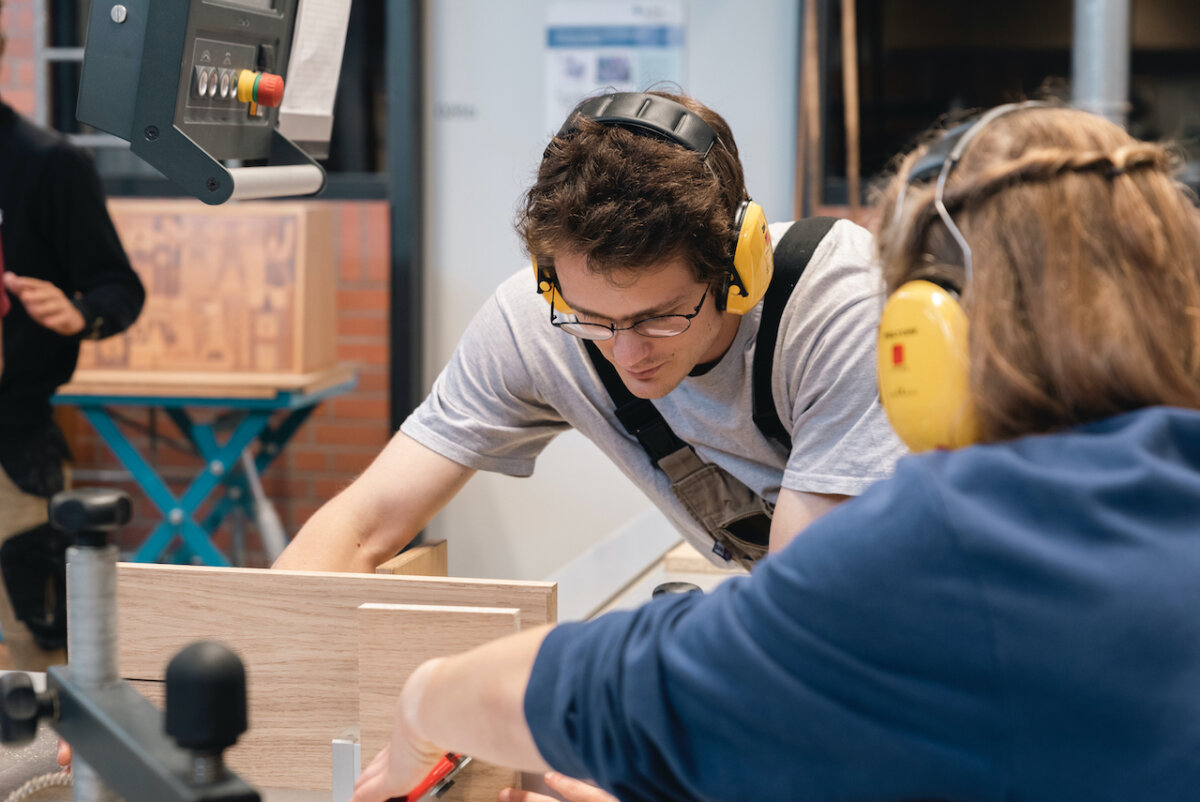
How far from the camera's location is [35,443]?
237cm

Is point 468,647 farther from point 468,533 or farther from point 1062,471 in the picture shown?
point 468,533

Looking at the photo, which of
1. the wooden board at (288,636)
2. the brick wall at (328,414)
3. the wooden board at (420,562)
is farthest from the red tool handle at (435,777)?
the brick wall at (328,414)

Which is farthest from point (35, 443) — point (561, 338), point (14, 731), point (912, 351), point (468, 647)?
point (912, 351)

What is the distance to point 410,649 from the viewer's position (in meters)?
1.01

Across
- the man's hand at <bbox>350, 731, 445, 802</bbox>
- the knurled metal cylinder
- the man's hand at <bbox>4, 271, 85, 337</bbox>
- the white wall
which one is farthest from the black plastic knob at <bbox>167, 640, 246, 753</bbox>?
the white wall

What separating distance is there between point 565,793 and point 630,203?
0.56m

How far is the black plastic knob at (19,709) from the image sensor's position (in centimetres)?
64

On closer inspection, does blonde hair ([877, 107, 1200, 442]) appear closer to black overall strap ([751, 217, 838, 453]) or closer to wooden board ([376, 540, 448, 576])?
black overall strap ([751, 217, 838, 453])

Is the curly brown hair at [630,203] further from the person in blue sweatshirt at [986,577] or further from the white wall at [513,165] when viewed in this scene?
the white wall at [513,165]

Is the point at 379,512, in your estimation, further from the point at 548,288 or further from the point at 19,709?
the point at 19,709

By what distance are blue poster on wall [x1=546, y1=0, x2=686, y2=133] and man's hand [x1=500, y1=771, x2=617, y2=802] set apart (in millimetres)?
2778

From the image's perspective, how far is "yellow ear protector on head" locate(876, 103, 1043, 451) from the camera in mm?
697

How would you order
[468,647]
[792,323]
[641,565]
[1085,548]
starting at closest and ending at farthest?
1. [1085,548]
2. [468,647]
3. [792,323]
4. [641,565]

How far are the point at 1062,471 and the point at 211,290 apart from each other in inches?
120
